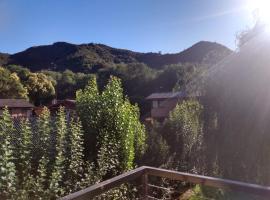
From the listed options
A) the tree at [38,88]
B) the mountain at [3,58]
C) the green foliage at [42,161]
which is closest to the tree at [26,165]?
the green foliage at [42,161]

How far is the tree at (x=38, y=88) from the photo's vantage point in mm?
39094

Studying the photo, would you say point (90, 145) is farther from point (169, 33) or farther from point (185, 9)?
point (169, 33)

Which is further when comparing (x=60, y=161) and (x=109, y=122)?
(x=109, y=122)

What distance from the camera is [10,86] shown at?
114 feet

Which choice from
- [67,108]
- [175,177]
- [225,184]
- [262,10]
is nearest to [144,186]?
[175,177]

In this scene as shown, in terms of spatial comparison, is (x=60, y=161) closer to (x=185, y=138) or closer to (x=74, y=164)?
(x=74, y=164)

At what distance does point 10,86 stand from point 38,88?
5.29m

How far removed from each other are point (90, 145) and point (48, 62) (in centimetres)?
5362

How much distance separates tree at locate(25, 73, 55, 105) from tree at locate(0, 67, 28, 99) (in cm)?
248

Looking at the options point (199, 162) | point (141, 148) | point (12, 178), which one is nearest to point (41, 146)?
point (12, 178)

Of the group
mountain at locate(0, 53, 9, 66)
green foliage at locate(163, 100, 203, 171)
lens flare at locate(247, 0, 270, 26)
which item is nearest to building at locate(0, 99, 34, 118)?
mountain at locate(0, 53, 9, 66)

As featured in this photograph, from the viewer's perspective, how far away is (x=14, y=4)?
26.6 feet

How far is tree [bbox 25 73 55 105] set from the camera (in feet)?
128

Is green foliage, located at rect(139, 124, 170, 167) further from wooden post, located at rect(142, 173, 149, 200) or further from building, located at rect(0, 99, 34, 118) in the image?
building, located at rect(0, 99, 34, 118)
